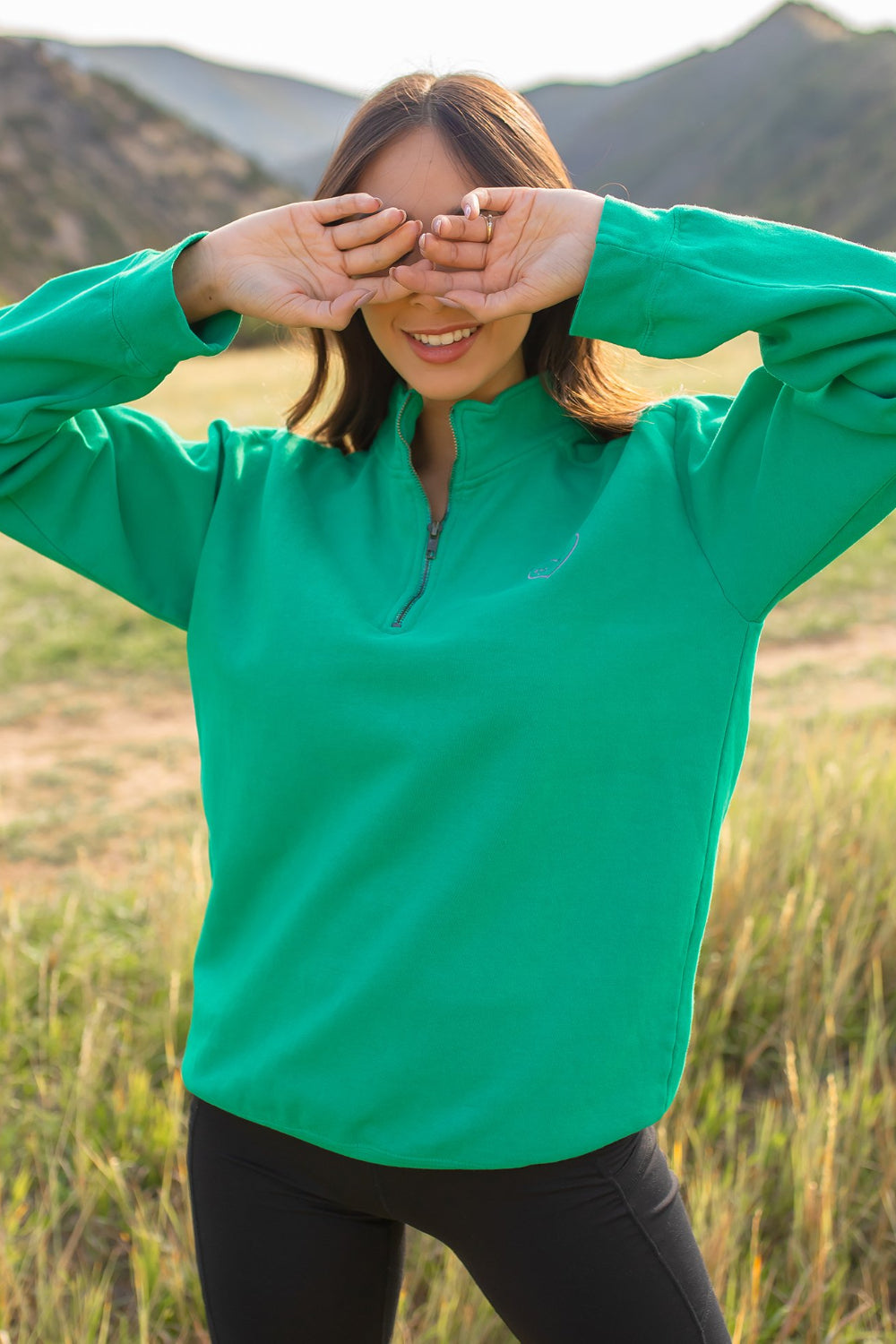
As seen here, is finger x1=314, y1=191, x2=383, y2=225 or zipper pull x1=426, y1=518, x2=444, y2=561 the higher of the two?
finger x1=314, y1=191, x2=383, y2=225

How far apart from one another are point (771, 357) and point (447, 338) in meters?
0.42

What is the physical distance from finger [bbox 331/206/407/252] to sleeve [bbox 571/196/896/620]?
25 cm

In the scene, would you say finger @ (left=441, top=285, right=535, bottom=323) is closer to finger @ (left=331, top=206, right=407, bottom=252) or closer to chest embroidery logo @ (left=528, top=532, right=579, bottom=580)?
finger @ (left=331, top=206, right=407, bottom=252)

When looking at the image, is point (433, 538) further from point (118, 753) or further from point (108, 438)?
point (118, 753)

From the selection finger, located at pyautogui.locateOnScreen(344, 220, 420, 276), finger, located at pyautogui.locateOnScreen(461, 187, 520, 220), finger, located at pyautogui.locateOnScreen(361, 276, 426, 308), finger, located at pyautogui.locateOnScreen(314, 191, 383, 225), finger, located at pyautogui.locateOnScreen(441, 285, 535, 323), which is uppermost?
finger, located at pyautogui.locateOnScreen(461, 187, 520, 220)

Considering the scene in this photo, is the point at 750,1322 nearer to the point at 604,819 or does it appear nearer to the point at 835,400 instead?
the point at 604,819

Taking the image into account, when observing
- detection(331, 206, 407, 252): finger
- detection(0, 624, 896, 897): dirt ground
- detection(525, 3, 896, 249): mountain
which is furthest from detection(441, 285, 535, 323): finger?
detection(525, 3, 896, 249): mountain

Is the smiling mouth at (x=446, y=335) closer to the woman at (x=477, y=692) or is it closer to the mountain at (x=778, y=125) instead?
the woman at (x=477, y=692)

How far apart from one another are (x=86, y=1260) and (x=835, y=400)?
6.58 feet

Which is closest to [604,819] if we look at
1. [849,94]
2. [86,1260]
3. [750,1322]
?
[750,1322]

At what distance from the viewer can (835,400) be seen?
4.20 feet

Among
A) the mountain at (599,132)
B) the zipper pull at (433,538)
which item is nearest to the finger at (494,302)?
the zipper pull at (433,538)

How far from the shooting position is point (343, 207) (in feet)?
4.70

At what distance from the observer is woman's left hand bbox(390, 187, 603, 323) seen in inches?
54.4
